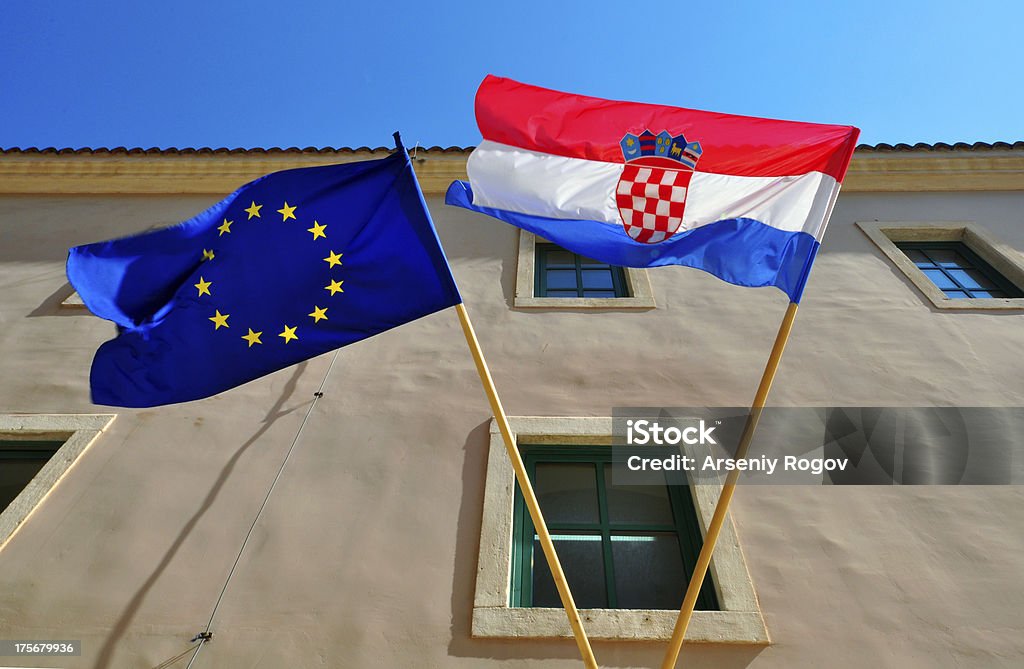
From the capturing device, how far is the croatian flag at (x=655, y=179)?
13.1 ft

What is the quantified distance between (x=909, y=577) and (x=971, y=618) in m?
0.36

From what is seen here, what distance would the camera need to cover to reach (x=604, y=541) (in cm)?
450

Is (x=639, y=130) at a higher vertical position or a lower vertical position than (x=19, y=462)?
higher

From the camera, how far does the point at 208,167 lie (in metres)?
8.95

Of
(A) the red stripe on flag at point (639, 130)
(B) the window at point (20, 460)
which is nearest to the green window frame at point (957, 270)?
(A) the red stripe on flag at point (639, 130)

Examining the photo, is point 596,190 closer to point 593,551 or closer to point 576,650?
point 593,551

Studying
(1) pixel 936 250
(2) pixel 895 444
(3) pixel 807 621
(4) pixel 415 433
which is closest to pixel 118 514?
(4) pixel 415 433

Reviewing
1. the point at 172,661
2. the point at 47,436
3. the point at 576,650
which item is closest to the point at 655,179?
the point at 576,650

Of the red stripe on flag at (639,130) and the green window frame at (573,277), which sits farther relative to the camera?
the green window frame at (573,277)

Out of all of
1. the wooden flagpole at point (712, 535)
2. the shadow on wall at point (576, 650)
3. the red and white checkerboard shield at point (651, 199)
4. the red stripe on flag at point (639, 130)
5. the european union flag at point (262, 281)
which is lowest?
the shadow on wall at point (576, 650)

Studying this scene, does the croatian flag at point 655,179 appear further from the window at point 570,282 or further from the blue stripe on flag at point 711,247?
the window at point 570,282

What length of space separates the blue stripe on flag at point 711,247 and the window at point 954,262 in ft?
11.7

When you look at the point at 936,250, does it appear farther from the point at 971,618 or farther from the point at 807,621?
the point at 807,621

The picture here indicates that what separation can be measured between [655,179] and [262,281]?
95.9 inches
